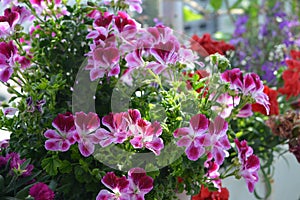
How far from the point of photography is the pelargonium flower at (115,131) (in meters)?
0.68

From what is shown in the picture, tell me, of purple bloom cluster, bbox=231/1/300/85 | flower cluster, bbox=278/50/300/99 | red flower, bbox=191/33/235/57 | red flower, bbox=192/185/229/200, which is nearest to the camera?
red flower, bbox=192/185/229/200

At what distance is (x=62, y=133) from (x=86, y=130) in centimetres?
3

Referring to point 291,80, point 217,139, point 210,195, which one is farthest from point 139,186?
point 291,80

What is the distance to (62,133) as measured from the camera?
707mm

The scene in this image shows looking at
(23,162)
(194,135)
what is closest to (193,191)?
(194,135)

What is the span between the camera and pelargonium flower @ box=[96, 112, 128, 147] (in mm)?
676

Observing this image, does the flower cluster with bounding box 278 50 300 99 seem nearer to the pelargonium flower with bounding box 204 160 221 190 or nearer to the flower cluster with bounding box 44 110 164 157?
the pelargonium flower with bounding box 204 160 221 190

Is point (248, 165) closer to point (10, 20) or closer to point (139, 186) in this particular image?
point (139, 186)

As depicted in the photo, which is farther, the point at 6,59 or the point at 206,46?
the point at 206,46

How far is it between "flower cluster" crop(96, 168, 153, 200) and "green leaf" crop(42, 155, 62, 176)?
0.07m

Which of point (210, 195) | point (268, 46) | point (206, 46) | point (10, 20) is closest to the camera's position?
point (10, 20)

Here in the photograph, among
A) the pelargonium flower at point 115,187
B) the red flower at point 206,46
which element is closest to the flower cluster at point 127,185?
the pelargonium flower at point 115,187

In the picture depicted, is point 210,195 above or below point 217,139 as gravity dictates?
below

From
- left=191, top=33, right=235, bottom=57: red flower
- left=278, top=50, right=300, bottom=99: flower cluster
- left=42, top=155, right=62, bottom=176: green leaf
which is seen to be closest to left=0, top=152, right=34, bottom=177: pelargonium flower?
left=42, top=155, right=62, bottom=176: green leaf
